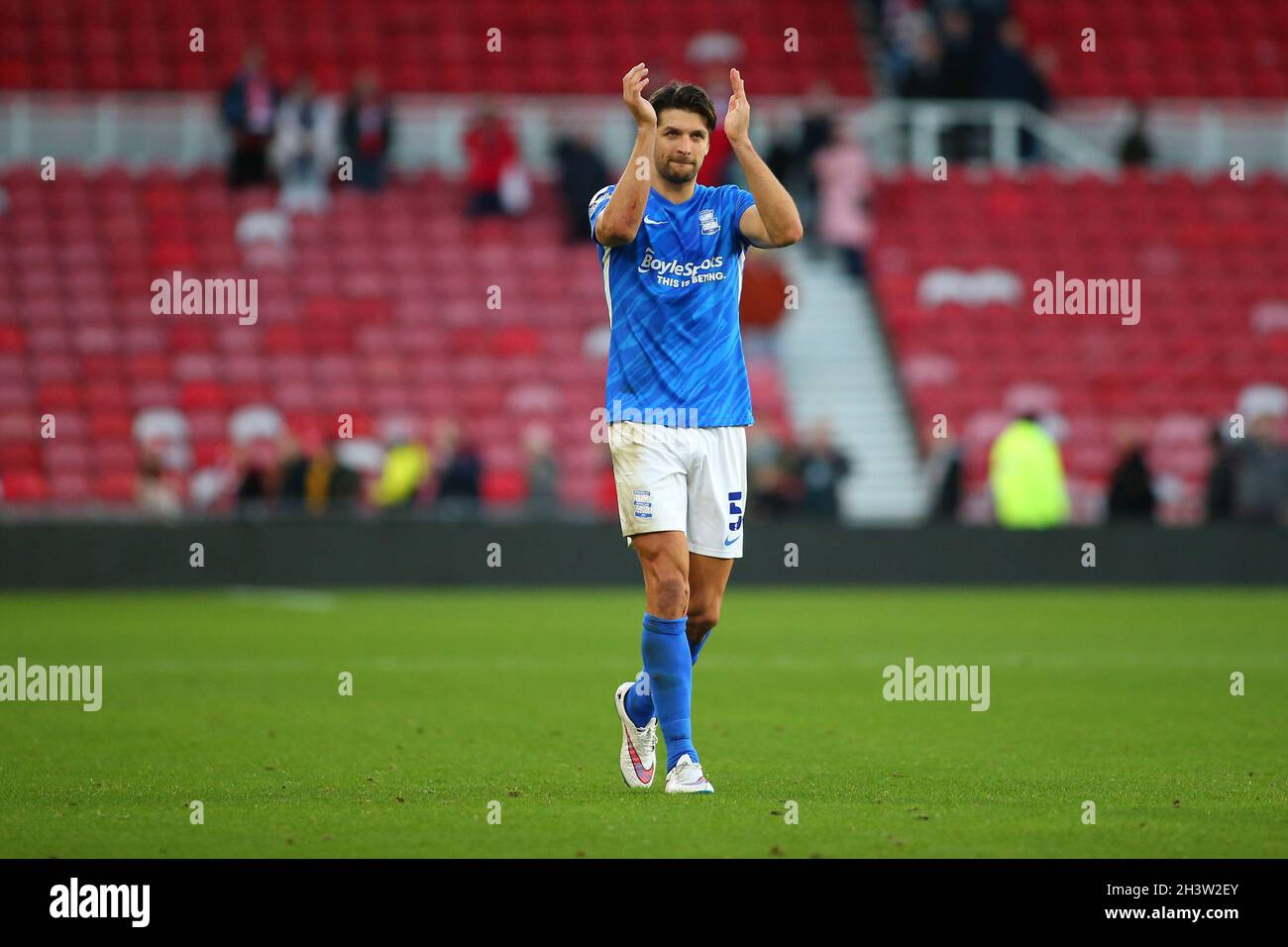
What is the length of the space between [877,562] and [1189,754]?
12613mm

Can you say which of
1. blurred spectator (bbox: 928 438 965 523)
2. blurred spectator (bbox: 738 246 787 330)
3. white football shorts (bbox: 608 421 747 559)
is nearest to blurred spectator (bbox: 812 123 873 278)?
blurred spectator (bbox: 738 246 787 330)

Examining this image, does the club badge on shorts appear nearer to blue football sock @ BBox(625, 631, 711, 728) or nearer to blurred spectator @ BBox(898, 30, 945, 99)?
blue football sock @ BBox(625, 631, 711, 728)

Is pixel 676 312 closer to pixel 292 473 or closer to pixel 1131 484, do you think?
pixel 292 473

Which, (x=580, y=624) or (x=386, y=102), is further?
(x=386, y=102)

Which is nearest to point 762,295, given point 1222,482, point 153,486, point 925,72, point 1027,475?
point 925,72

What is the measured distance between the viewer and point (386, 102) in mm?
26703

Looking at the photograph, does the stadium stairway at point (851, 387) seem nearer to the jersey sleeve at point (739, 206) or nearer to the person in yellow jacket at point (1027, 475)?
the person in yellow jacket at point (1027, 475)

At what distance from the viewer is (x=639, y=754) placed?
7980mm

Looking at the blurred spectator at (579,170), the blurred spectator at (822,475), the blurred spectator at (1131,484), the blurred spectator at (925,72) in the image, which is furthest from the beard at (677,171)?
the blurred spectator at (925,72)

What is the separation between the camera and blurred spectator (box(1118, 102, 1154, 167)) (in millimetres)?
28344

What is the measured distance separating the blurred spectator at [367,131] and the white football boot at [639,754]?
19.1 meters

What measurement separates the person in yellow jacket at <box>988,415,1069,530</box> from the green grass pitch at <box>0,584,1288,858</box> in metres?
2.55

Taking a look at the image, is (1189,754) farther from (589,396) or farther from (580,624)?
(589,396)
